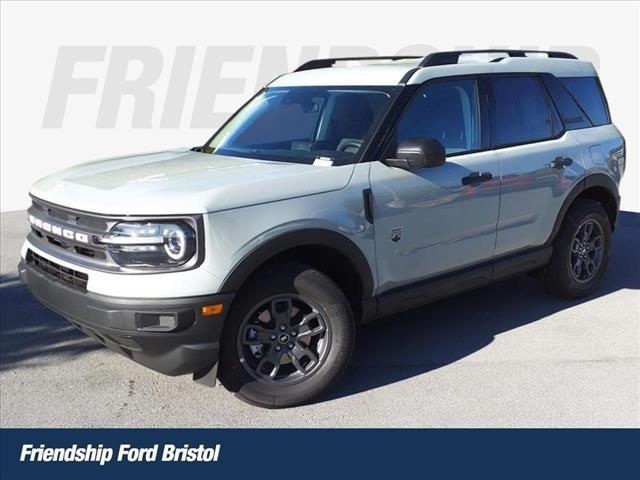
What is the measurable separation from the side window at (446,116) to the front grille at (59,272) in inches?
79.4

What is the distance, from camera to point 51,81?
34.8 ft

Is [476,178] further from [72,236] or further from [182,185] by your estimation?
[72,236]

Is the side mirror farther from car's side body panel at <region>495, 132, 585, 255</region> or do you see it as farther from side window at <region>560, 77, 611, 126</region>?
side window at <region>560, 77, 611, 126</region>

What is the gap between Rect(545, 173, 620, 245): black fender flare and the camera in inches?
215

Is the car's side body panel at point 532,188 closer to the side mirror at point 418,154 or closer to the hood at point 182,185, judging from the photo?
the side mirror at point 418,154

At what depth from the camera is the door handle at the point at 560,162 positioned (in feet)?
17.4

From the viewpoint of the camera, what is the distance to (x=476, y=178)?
15.4 ft

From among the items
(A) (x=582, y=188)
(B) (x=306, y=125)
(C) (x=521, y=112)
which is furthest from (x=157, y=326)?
(A) (x=582, y=188)

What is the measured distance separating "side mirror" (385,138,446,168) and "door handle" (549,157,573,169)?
1433 millimetres

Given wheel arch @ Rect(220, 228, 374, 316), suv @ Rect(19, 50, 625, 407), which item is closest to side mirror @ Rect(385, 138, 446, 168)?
suv @ Rect(19, 50, 625, 407)

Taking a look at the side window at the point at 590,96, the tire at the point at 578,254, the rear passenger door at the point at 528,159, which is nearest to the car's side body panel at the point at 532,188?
the rear passenger door at the point at 528,159

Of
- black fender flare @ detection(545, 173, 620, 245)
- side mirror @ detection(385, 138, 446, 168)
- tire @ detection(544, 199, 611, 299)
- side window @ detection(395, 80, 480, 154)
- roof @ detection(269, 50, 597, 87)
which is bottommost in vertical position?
tire @ detection(544, 199, 611, 299)

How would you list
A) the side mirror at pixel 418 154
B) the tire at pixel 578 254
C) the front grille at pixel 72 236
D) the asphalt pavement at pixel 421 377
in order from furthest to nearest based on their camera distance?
the tire at pixel 578 254 < the side mirror at pixel 418 154 < the asphalt pavement at pixel 421 377 < the front grille at pixel 72 236

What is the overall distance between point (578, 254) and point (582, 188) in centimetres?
56
